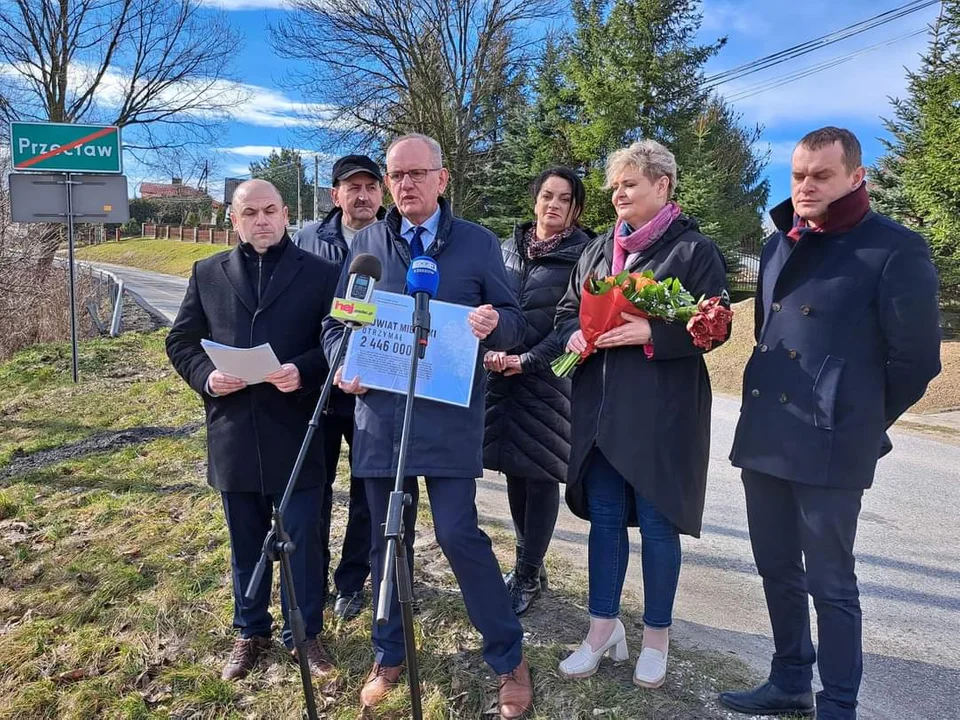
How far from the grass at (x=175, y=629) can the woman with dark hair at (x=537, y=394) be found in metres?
0.47

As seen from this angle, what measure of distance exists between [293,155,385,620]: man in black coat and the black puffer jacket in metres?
0.75

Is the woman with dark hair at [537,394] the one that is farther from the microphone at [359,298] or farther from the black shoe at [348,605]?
the microphone at [359,298]

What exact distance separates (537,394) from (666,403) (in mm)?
914

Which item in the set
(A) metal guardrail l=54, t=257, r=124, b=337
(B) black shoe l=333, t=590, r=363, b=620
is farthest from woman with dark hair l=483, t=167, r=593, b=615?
(A) metal guardrail l=54, t=257, r=124, b=337

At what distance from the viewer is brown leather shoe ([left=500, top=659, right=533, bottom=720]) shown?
9.52 feet

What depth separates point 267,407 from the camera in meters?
3.27

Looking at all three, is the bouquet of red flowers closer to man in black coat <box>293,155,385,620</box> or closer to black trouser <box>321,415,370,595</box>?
man in black coat <box>293,155,385,620</box>

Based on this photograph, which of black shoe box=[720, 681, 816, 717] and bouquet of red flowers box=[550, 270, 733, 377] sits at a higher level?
bouquet of red flowers box=[550, 270, 733, 377]

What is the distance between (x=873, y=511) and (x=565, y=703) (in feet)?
13.4

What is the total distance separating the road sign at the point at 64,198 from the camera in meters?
10.6

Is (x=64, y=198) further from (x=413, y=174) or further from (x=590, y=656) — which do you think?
(x=590, y=656)

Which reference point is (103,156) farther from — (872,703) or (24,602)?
(872,703)

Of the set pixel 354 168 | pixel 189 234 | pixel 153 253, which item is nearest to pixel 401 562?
pixel 354 168

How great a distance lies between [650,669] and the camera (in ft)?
10.0
